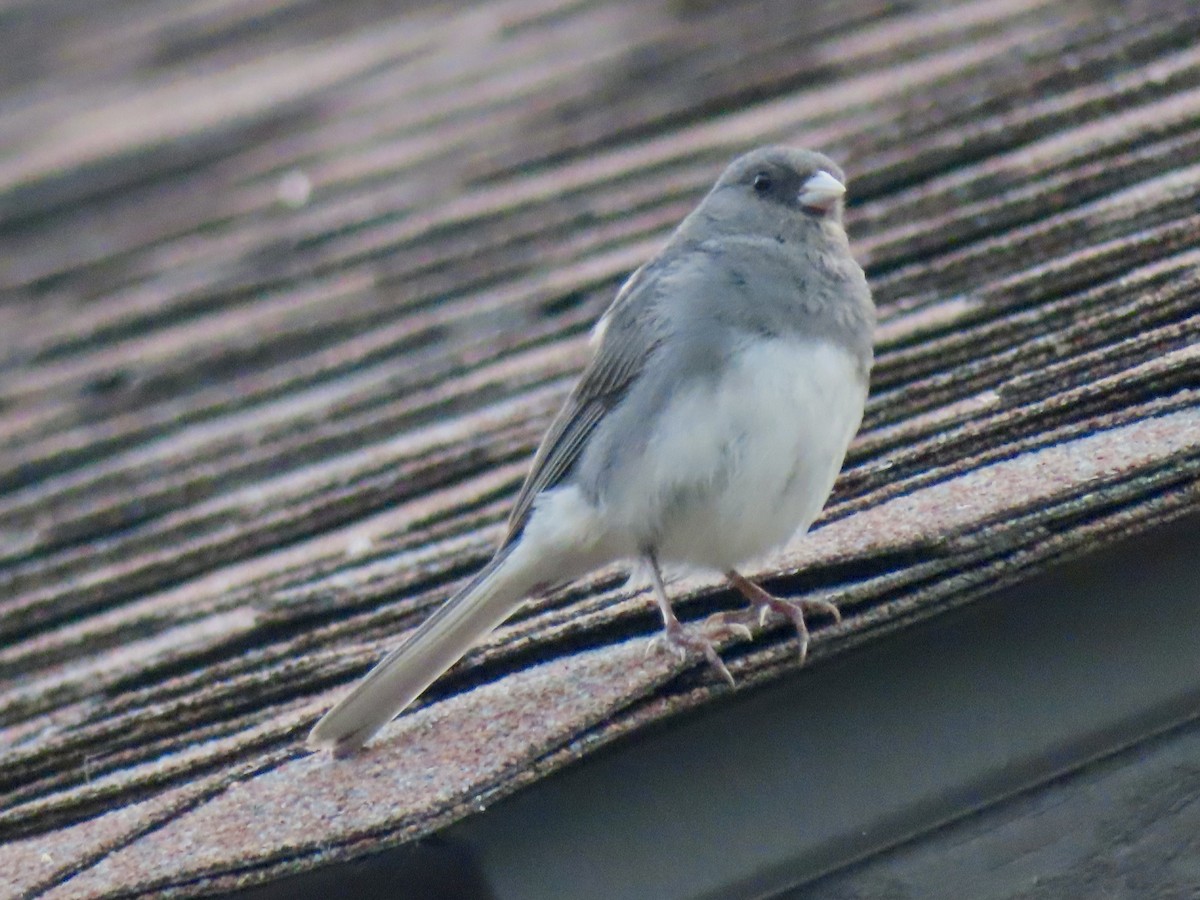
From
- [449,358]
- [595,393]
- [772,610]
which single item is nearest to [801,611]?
[772,610]

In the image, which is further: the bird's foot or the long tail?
the long tail

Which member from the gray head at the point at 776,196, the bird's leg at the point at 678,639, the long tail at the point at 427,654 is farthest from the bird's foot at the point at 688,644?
the gray head at the point at 776,196

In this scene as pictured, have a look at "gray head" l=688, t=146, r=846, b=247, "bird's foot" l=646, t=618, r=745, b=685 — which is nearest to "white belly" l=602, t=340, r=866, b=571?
"bird's foot" l=646, t=618, r=745, b=685

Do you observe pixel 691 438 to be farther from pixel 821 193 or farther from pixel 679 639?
pixel 821 193

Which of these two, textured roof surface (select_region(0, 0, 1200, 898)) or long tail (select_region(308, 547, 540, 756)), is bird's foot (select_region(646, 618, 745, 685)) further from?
long tail (select_region(308, 547, 540, 756))

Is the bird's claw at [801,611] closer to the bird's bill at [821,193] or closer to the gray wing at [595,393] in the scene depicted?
the gray wing at [595,393]

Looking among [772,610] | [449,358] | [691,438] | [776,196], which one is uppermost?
[776,196]
